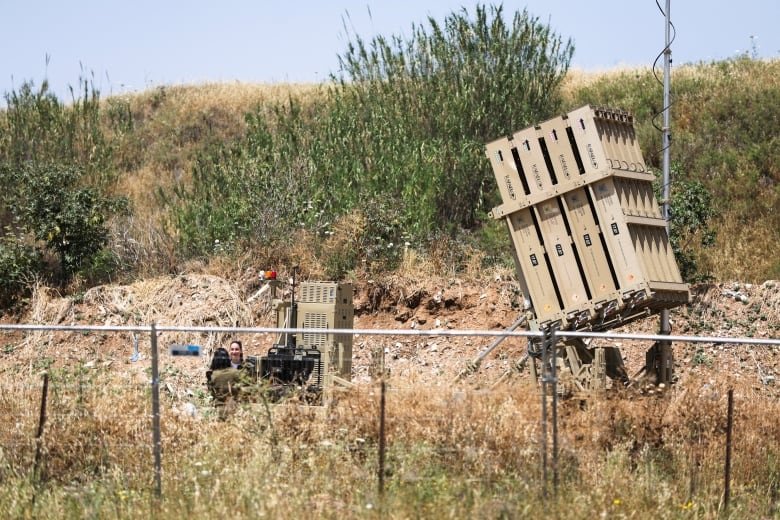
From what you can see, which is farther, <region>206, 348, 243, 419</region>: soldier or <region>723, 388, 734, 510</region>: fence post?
<region>206, 348, 243, 419</region>: soldier

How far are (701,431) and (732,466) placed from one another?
0.44 metres

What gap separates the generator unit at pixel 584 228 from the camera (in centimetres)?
1353

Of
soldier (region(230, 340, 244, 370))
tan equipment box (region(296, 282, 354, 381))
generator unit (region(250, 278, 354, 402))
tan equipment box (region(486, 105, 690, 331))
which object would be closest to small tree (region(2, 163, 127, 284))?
generator unit (region(250, 278, 354, 402))

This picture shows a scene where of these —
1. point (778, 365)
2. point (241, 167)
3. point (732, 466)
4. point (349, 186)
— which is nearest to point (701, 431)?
point (732, 466)

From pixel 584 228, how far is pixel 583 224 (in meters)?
0.05

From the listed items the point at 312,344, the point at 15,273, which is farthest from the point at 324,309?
the point at 15,273

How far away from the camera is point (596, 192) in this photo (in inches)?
535

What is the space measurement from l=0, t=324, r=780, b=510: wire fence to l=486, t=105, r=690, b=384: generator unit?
3.01 meters

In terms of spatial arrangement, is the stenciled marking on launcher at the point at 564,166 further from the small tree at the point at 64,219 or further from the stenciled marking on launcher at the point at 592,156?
the small tree at the point at 64,219

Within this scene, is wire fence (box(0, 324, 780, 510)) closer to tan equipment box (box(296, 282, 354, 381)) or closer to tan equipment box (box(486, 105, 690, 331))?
tan equipment box (box(486, 105, 690, 331))

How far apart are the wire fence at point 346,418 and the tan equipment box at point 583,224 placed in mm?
3036

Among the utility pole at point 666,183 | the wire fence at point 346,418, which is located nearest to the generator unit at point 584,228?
the utility pole at point 666,183

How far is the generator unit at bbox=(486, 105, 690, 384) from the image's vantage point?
13531mm

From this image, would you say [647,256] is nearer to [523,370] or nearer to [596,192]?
[596,192]
